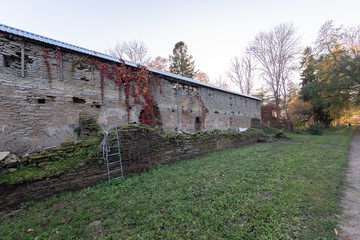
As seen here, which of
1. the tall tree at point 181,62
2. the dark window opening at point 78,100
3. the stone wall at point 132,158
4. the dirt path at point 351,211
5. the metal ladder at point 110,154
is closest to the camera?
the dirt path at point 351,211

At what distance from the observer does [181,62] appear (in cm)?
2580

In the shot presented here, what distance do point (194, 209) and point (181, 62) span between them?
26.3 meters

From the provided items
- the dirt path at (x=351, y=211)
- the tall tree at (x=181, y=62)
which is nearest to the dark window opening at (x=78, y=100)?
the dirt path at (x=351, y=211)

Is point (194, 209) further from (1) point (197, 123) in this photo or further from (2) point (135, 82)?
(1) point (197, 123)

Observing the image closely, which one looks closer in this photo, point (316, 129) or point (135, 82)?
point (135, 82)

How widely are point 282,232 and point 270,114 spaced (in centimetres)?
2386

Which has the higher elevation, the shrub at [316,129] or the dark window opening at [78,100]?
the dark window opening at [78,100]

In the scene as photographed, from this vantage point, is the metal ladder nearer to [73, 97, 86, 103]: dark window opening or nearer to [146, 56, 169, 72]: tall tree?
[73, 97, 86, 103]: dark window opening

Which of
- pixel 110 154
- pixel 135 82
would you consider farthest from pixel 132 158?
pixel 135 82

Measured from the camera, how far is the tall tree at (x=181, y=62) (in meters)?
25.5

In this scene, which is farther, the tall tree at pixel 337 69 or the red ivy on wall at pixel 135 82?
the tall tree at pixel 337 69

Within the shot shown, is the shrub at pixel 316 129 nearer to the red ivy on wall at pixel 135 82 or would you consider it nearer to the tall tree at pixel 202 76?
the tall tree at pixel 202 76

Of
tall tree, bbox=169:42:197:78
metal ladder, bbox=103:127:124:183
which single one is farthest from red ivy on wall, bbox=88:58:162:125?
tall tree, bbox=169:42:197:78

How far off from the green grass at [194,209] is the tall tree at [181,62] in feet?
77.9
